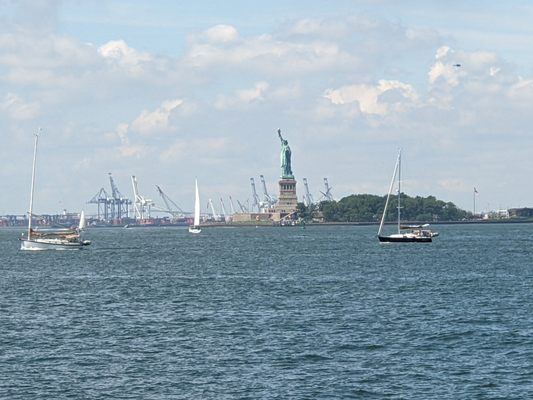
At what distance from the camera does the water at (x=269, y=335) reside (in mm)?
50656

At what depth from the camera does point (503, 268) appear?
12025 cm

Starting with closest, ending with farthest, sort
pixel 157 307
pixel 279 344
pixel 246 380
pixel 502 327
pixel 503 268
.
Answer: pixel 246 380 → pixel 279 344 → pixel 502 327 → pixel 157 307 → pixel 503 268

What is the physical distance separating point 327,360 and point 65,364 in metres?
12.6

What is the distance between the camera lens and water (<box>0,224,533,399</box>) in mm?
50656

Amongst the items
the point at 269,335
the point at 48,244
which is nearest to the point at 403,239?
the point at 48,244

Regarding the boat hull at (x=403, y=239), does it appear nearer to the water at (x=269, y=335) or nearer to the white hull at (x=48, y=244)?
the white hull at (x=48, y=244)

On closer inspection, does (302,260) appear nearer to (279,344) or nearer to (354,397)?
(279,344)

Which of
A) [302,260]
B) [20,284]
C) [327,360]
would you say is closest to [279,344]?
[327,360]

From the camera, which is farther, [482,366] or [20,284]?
[20,284]

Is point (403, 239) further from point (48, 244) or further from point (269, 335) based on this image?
point (269, 335)

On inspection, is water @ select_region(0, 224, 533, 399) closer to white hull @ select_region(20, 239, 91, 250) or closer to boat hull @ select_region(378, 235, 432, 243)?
white hull @ select_region(20, 239, 91, 250)

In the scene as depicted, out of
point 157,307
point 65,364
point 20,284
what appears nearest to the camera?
point 65,364

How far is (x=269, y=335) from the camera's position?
64.5 m

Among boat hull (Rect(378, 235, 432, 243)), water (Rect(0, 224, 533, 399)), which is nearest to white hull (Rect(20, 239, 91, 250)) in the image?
boat hull (Rect(378, 235, 432, 243))
